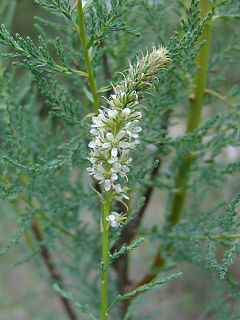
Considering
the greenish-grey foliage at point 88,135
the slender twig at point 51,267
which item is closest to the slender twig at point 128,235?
the greenish-grey foliage at point 88,135

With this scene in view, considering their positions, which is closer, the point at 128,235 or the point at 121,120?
the point at 121,120

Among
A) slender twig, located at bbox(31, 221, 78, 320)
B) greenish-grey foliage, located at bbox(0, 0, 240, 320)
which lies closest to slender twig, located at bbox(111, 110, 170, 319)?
greenish-grey foliage, located at bbox(0, 0, 240, 320)

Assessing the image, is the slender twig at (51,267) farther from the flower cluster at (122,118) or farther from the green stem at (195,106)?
the flower cluster at (122,118)

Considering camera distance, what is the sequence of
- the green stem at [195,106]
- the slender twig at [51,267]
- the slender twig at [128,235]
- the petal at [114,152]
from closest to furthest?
1. the petal at [114,152]
2. the green stem at [195,106]
3. the slender twig at [128,235]
4. the slender twig at [51,267]

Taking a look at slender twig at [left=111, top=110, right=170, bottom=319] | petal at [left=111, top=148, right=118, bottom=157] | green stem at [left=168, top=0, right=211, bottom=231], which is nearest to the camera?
petal at [left=111, top=148, right=118, bottom=157]

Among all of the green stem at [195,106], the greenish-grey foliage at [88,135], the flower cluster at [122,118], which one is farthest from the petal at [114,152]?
the green stem at [195,106]

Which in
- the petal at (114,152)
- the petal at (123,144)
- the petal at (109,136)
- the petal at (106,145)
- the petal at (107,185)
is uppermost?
the petal at (109,136)

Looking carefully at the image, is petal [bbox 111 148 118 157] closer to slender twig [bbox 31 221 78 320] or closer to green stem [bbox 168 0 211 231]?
green stem [bbox 168 0 211 231]

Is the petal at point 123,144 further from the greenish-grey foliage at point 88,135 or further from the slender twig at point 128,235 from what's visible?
the slender twig at point 128,235

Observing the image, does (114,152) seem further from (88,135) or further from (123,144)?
(88,135)

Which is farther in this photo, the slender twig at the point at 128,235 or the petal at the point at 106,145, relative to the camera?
the slender twig at the point at 128,235

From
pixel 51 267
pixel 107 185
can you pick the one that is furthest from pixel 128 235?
pixel 107 185

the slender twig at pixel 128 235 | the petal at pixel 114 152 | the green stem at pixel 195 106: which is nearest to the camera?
the petal at pixel 114 152

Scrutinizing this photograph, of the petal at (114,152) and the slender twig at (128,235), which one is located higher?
the petal at (114,152)
